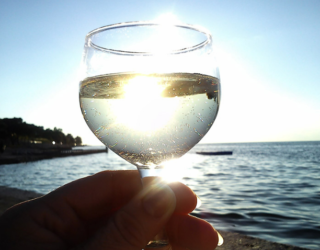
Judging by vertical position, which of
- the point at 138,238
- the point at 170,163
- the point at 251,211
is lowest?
the point at 251,211

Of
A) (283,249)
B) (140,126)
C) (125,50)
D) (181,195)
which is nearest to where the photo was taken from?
(140,126)

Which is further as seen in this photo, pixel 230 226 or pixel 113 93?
pixel 230 226

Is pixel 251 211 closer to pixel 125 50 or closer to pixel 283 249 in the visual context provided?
pixel 283 249

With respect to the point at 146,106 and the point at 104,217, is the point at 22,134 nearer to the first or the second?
the point at 104,217

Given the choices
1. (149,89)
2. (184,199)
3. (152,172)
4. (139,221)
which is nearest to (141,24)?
(149,89)

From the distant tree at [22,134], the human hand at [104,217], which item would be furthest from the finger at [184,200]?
the distant tree at [22,134]

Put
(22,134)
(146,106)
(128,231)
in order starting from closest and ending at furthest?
(146,106), (128,231), (22,134)

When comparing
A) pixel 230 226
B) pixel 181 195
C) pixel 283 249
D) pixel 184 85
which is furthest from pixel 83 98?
pixel 230 226

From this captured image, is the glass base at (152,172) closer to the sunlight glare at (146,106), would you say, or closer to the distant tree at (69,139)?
the sunlight glare at (146,106)
